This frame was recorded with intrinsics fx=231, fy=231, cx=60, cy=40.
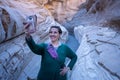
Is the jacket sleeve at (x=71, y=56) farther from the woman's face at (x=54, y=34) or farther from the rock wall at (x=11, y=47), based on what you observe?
the rock wall at (x=11, y=47)

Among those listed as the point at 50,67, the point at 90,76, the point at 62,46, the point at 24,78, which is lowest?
the point at 24,78

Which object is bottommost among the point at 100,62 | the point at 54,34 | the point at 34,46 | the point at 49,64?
the point at 100,62

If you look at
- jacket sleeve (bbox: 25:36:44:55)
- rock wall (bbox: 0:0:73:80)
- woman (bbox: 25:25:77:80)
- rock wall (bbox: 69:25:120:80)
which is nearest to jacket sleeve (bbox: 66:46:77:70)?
woman (bbox: 25:25:77:80)

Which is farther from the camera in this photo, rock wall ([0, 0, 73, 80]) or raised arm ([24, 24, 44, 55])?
rock wall ([0, 0, 73, 80])

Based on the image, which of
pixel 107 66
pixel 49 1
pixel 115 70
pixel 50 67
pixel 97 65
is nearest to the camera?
pixel 50 67

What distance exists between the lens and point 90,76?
3.75m

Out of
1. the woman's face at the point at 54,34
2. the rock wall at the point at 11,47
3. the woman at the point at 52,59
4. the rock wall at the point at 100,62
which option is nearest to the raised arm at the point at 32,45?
the woman at the point at 52,59

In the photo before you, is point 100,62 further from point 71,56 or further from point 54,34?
point 54,34

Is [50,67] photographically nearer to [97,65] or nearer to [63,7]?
[97,65]

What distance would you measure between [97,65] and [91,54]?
2.65 ft

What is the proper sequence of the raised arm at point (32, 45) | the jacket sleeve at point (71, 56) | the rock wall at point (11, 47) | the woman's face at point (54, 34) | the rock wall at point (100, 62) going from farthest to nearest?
the rock wall at point (11, 47), the rock wall at point (100, 62), the jacket sleeve at point (71, 56), the woman's face at point (54, 34), the raised arm at point (32, 45)

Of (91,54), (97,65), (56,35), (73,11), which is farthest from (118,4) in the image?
(73,11)

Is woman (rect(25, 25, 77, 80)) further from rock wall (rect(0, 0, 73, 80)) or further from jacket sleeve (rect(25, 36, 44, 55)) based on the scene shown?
rock wall (rect(0, 0, 73, 80))

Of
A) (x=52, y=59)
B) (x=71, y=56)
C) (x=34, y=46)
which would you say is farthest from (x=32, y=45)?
(x=71, y=56)
